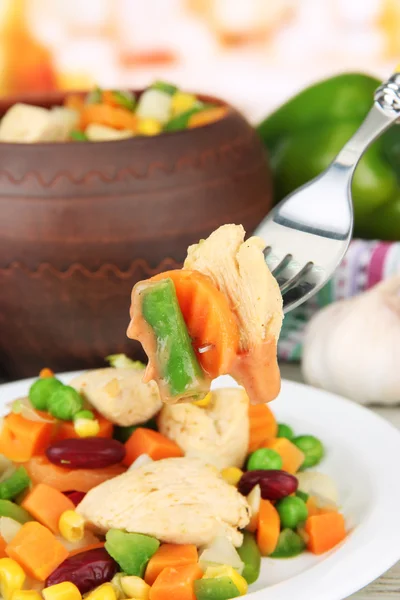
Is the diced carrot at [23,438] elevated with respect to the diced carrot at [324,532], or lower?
elevated

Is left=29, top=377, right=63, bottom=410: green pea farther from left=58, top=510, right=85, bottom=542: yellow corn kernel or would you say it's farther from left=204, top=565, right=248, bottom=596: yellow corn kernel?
left=204, top=565, right=248, bottom=596: yellow corn kernel

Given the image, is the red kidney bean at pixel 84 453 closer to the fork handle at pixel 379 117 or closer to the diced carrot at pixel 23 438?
the diced carrot at pixel 23 438

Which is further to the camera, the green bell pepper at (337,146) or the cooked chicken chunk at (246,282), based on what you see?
the green bell pepper at (337,146)

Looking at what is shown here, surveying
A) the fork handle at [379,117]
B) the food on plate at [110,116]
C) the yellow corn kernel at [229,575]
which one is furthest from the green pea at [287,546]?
the food on plate at [110,116]

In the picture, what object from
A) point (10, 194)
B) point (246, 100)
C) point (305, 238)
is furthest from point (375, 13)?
point (305, 238)

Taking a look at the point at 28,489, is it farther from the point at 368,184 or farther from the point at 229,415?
the point at 368,184

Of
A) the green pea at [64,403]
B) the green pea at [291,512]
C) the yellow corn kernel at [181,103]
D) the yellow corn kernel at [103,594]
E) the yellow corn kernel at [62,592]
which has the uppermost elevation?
the yellow corn kernel at [181,103]

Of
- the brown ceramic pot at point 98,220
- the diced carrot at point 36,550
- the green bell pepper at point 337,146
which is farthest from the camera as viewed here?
the green bell pepper at point 337,146
